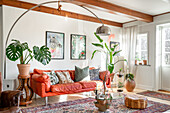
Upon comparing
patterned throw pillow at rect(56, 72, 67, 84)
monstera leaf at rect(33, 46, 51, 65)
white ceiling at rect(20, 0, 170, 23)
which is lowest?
patterned throw pillow at rect(56, 72, 67, 84)

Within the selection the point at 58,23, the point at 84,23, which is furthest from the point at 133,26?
the point at 58,23

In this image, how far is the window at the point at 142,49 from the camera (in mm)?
6055

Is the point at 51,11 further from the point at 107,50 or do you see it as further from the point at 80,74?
the point at 107,50

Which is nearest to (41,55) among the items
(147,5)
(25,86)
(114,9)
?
(25,86)

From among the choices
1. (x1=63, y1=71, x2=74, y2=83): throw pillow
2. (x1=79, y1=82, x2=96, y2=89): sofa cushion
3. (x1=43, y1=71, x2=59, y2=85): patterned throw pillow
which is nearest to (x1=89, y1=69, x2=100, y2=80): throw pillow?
(x1=79, y1=82, x2=96, y2=89): sofa cushion

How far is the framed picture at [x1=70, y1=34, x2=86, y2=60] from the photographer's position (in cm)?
546

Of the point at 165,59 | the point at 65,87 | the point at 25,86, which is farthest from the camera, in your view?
the point at 165,59

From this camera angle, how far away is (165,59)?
571 centimetres

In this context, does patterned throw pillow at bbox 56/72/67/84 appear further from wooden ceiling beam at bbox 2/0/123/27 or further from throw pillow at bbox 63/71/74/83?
wooden ceiling beam at bbox 2/0/123/27

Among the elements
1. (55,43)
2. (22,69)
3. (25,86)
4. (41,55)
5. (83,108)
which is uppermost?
(55,43)

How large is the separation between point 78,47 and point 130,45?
2.21 metres

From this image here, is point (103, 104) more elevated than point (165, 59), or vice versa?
point (165, 59)

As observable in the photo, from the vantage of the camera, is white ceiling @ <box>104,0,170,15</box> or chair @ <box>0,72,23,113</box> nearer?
chair @ <box>0,72,23,113</box>

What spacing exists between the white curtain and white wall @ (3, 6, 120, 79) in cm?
126
